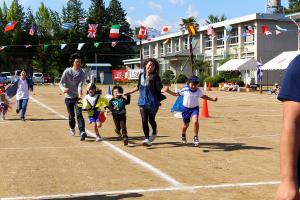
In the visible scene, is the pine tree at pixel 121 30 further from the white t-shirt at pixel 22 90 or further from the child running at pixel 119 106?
the child running at pixel 119 106

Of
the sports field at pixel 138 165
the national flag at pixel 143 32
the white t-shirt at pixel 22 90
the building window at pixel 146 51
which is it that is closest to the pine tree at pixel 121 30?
the building window at pixel 146 51

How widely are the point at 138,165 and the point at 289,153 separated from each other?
5.41 metres

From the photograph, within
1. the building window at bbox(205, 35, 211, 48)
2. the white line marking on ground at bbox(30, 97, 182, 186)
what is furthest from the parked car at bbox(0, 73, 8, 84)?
the white line marking on ground at bbox(30, 97, 182, 186)

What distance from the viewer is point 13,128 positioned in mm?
13258

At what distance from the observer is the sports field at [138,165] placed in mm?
6082

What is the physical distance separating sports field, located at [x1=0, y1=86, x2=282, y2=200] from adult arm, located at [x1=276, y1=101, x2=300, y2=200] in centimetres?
329

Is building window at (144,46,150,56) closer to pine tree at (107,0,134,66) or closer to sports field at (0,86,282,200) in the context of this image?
pine tree at (107,0,134,66)

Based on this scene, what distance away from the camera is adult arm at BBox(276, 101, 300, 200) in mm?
2465

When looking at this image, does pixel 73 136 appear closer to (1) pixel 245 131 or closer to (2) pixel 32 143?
(2) pixel 32 143

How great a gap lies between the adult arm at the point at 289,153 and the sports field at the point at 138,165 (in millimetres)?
3294

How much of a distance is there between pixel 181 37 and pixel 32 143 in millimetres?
63734

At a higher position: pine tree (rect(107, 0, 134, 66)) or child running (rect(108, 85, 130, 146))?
pine tree (rect(107, 0, 134, 66))

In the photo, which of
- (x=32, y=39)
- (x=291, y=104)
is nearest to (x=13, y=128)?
(x=291, y=104)

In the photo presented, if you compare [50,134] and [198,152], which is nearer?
[198,152]
